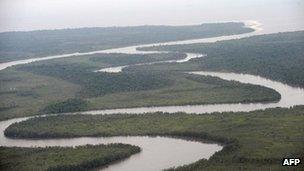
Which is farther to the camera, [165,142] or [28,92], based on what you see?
[28,92]

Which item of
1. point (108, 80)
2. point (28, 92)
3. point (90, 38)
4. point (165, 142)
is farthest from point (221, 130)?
point (90, 38)

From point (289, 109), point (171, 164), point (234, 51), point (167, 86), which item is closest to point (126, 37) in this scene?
point (234, 51)

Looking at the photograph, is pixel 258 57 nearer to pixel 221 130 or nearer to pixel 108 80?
pixel 108 80

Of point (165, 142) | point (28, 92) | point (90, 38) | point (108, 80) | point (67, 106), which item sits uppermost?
point (90, 38)

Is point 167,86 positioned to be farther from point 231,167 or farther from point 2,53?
point 2,53

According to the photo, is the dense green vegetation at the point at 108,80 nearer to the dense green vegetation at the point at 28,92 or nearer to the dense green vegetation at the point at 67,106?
the dense green vegetation at the point at 28,92

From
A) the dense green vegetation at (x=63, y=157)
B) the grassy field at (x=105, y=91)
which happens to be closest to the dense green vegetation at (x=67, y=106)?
the grassy field at (x=105, y=91)
